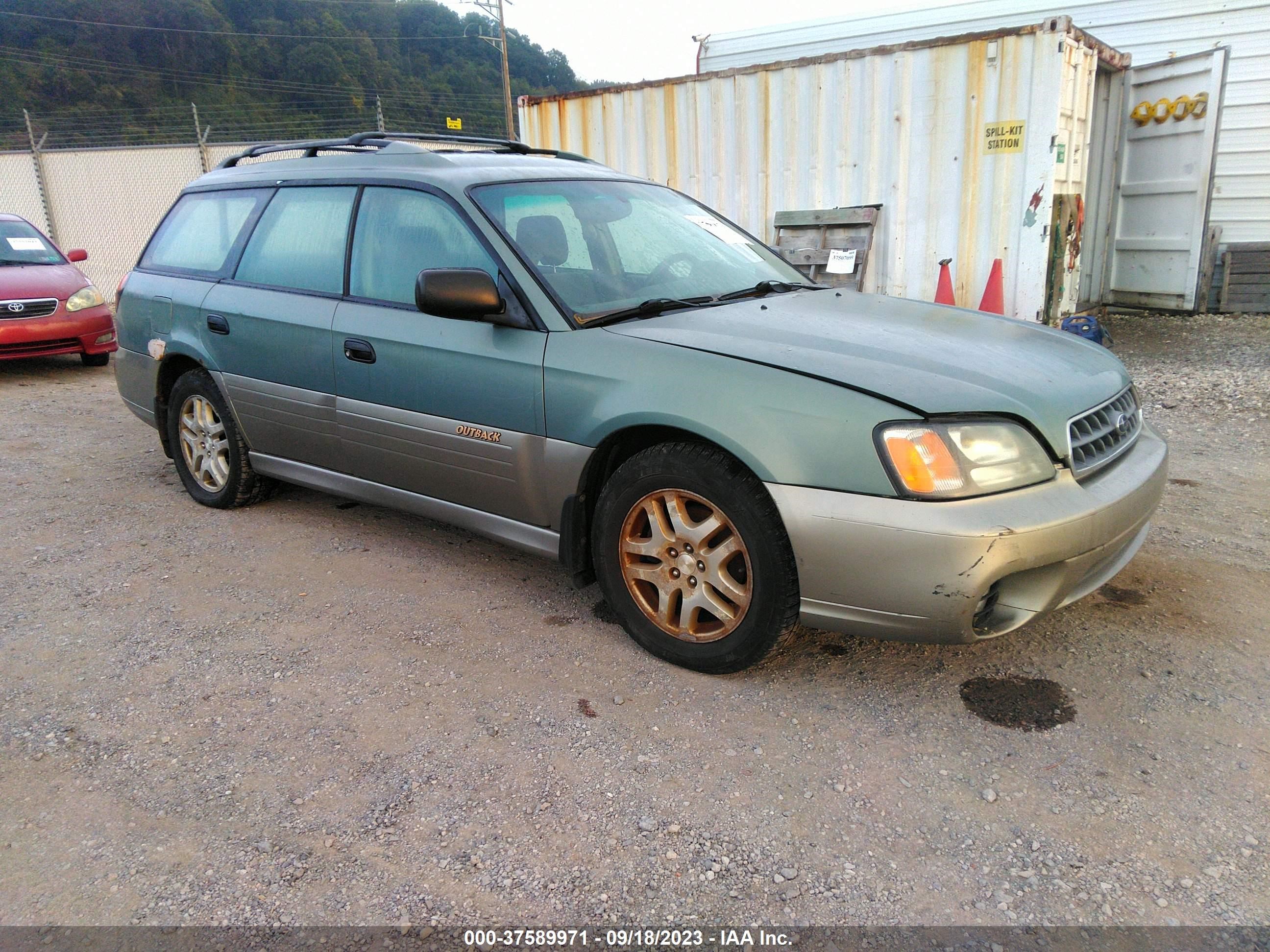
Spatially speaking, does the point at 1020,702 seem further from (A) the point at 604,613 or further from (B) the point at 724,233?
(B) the point at 724,233

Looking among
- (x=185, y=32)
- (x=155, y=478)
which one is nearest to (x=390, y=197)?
(x=155, y=478)

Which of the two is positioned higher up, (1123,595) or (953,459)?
(953,459)

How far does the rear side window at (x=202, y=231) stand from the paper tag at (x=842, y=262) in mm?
5128

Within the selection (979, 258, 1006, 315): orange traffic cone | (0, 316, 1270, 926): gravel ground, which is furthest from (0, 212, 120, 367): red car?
(979, 258, 1006, 315): orange traffic cone

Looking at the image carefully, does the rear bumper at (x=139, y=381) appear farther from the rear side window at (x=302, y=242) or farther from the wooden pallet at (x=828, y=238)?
the wooden pallet at (x=828, y=238)

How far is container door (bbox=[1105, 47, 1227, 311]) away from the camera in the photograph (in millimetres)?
8445

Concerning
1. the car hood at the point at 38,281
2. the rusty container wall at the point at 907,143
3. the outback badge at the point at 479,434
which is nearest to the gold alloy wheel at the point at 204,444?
the outback badge at the point at 479,434

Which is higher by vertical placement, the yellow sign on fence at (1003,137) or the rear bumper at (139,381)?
the yellow sign on fence at (1003,137)

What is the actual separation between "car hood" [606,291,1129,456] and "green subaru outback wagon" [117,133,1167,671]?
0.01 m

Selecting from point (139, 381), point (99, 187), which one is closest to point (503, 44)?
point (99, 187)

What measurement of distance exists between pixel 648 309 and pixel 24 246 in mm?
8280

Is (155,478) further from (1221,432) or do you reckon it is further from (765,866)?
(1221,432)

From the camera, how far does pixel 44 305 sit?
8172mm

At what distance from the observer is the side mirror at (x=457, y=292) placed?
3.08 metres
